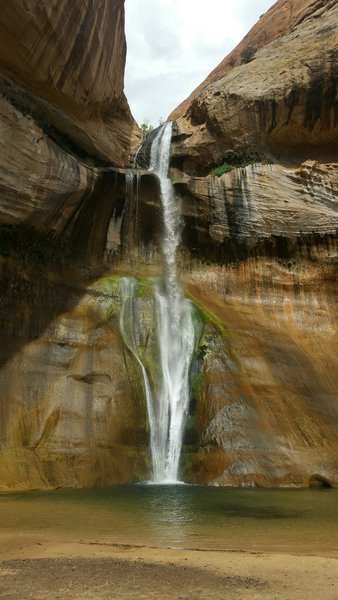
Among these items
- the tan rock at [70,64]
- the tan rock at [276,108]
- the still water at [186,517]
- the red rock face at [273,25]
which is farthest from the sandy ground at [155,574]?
the red rock face at [273,25]

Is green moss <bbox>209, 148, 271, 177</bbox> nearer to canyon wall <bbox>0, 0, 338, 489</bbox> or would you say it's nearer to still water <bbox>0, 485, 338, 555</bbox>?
canyon wall <bbox>0, 0, 338, 489</bbox>

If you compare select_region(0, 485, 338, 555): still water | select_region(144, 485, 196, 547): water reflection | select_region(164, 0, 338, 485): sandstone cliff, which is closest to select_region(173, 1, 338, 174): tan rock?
select_region(164, 0, 338, 485): sandstone cliff

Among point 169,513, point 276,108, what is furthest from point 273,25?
point 169,513

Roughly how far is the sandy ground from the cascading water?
842 cm

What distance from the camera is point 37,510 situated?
8.99 meters

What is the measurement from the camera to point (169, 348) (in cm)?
1709

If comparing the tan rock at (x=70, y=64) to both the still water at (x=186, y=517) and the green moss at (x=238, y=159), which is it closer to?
the green moss at (x=238, y=159)

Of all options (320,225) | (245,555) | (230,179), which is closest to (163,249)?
(230,179)

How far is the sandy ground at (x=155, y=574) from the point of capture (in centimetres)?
423

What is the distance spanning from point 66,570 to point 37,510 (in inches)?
170

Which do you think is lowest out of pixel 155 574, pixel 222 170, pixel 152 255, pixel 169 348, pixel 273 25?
pixel 155 574

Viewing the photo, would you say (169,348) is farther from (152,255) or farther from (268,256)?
(268,256)

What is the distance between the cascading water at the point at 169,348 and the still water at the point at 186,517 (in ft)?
8.01

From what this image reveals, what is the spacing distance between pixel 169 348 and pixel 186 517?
352 inches
